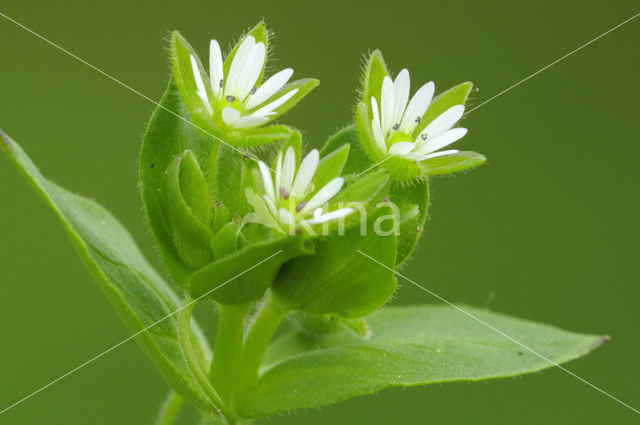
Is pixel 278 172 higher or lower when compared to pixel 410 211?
higher

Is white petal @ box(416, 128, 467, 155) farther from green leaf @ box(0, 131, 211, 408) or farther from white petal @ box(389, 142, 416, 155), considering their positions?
green leaf @ box(0, 131, 211, 408)

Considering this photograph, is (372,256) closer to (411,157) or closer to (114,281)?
(411,157)

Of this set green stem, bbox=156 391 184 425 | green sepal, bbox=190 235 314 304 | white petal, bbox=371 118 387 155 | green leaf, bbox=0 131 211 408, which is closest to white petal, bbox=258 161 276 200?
green sepal, bbox=190 235 314 304

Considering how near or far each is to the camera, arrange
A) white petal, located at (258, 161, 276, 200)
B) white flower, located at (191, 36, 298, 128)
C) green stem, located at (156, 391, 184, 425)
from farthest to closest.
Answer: green stem, located at (156, 391, 184, 425)
white flower, located at (191, 36, 298, 128)
white petal, located at (258, 161, 276, 200)

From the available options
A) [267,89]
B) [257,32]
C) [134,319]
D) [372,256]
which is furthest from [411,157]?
[134,319]

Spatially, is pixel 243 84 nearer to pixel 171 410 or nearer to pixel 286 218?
pixel 286 218

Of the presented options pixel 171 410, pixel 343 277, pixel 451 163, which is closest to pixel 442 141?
pixel 451 163

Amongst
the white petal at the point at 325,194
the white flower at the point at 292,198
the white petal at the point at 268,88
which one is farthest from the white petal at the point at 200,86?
the white petal at the point at 325,194
